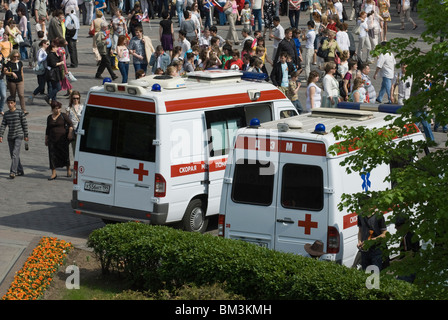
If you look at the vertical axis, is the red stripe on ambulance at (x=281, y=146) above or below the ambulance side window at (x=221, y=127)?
above

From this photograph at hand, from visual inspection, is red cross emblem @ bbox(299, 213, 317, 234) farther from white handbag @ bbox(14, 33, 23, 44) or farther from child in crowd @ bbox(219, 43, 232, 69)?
white handbag @ bbox(14, 33, 23, 44)

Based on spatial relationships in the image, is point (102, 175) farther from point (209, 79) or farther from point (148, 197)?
point (209, 79)

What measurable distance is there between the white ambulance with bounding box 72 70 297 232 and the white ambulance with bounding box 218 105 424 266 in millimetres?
Answer: 1936

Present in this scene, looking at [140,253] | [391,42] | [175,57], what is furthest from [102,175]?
[175,57]

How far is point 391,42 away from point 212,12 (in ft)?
106

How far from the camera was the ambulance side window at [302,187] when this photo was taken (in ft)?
38.4

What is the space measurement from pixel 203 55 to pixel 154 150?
35.9 ft

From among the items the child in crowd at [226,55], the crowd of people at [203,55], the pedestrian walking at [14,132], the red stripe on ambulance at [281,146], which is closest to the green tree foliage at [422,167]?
the red stripe on ambulance at [281,146]

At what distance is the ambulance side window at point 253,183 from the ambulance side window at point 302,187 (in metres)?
0.21

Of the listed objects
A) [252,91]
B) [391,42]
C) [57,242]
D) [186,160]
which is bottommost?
[57,242]

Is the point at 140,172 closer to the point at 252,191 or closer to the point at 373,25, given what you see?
the point at 252,191

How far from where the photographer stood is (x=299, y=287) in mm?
10211

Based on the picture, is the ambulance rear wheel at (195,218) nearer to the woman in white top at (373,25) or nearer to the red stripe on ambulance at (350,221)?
the red stripe on ambulance at (350,221)

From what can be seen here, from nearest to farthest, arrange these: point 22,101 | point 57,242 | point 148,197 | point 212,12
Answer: point 57,242 → point 148,197 → point 22,101 → point 212,12
